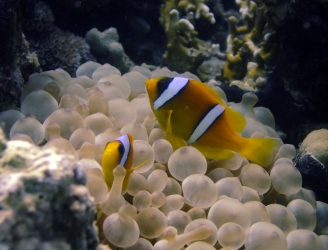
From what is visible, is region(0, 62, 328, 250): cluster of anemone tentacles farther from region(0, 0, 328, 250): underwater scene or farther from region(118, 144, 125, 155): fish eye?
region(118, 144, 125, 155): fish eye

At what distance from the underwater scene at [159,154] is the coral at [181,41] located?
1.19m

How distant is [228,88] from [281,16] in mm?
821

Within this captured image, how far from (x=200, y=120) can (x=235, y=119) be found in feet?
0.70

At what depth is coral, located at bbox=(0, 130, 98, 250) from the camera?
2.49ft

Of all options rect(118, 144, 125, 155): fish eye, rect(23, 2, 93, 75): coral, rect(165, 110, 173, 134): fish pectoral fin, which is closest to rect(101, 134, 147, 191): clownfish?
rect(118, 144, 125, 155): fish eye

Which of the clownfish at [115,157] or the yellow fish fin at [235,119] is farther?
the yellow fish fin at [235,119]

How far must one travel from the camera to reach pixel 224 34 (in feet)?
16.5

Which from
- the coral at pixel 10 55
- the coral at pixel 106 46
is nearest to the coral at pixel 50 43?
the coral at pixel 106 46

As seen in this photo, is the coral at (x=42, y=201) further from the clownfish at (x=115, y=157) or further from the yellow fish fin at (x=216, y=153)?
the yellow fish fin at (x=216, y=153)

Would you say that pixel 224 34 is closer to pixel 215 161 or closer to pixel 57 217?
pixel 215 161

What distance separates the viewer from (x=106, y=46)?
3854 mm

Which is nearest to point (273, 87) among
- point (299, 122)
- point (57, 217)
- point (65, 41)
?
point (299, 122)

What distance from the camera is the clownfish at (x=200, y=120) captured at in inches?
67.4

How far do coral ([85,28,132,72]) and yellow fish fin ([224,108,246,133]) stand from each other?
2498mm
